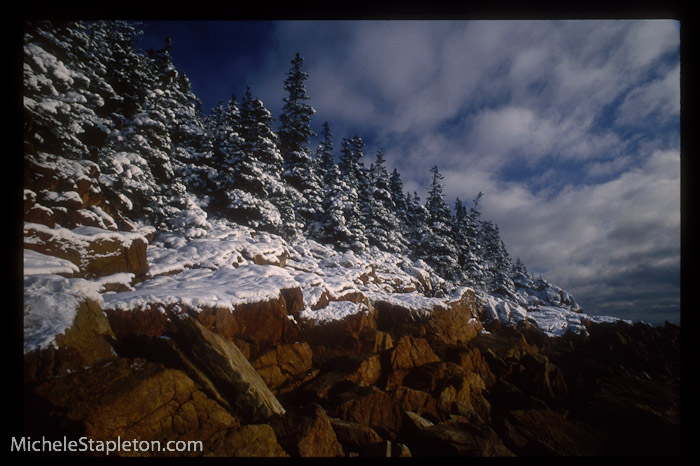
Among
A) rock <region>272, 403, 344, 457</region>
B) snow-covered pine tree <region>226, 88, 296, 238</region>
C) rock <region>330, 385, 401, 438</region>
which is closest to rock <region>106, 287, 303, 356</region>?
rock <region>272, 403, 344, 457</region>

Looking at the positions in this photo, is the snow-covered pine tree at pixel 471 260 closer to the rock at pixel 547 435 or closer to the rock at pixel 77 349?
the rock at pixel 547 435

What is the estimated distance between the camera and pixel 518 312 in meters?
24.1

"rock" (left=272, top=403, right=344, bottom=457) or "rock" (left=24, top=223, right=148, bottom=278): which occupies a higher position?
"rock" (left=24, top=223, right=148, bottom=278)

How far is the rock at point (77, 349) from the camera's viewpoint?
4.29 metres

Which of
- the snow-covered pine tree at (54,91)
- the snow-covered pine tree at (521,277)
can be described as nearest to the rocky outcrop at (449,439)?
the snow-covered pine tree at (54,91)

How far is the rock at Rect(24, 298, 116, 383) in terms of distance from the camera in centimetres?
429

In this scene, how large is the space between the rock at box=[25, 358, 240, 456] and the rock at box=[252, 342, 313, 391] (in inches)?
88.1

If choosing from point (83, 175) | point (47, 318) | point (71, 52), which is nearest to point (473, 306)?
point (47, 318)

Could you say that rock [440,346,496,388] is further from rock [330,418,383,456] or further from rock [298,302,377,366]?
rock [330,418,383,456]

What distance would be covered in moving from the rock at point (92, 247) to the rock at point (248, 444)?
6.36 m

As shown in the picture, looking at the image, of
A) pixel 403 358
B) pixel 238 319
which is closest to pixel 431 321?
pixel 403 358

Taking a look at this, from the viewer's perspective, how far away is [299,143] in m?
24.5

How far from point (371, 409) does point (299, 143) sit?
22.6 metres

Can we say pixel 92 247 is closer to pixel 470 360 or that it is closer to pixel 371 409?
pixel 371 409
